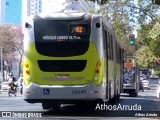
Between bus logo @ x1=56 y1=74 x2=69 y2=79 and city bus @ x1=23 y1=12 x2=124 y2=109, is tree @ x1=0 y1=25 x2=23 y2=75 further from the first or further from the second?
bus logo @ x1=56 y1=74 x2=69 y2=79

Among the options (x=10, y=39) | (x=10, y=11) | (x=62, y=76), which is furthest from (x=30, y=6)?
(x=62, y=76)

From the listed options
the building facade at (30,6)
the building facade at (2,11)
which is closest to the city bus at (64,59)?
the building facade at (30,6)

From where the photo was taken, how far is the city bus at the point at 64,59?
54.1 ft

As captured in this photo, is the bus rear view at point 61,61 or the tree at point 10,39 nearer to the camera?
the bus rear view at point 61,61

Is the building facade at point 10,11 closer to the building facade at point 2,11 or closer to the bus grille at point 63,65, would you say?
the building facade at point 2,11

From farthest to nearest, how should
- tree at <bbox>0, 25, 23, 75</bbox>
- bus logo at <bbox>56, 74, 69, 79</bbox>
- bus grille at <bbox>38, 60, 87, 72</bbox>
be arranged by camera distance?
tree at <bbox>0, 25, 23, 75</bbox>
bus grille at <bbox>38, 60, 87, 72</bbox>
bus logo at <bbox>56, 74, 69, 79</bbox>

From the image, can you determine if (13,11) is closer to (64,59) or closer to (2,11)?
(2,11)

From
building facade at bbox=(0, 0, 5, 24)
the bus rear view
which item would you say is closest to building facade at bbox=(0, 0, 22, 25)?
building facade at bbox=(0, 0, 5, 24)

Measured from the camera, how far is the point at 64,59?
16719mm

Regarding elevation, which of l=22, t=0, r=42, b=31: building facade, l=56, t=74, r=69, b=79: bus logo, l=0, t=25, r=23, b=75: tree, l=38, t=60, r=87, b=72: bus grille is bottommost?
l=0, t=25, r=23, b=75: tree

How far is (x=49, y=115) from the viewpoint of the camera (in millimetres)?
17078

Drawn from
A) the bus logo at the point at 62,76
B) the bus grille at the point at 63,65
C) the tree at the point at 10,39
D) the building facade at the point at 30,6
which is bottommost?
the tree at the point at 10,39

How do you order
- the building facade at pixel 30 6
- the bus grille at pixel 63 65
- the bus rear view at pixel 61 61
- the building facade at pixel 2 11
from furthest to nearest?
the building facade at pixel 2 11, the building facade at pixel 30 6, the bus grille at pixel 63 65, the bus rear view at pixel 61 61

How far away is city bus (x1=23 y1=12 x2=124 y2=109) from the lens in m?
16.5
